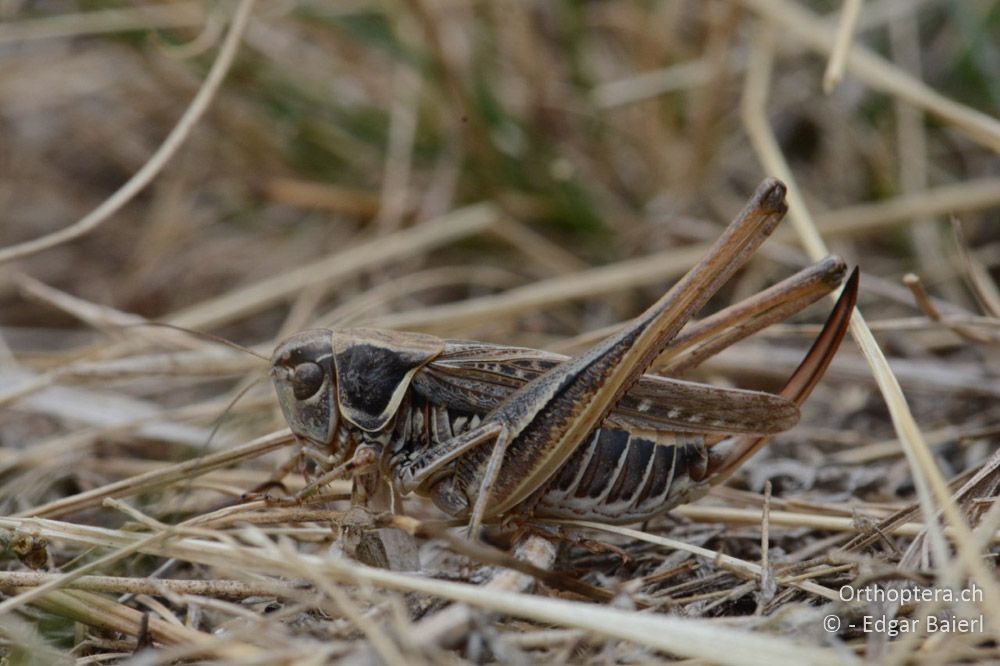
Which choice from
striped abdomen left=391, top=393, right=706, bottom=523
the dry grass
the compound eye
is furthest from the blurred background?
striped abdomen left=391, top=393, right=706, bottom=523

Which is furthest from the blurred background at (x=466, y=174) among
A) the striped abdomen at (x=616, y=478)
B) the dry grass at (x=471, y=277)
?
the striped abdomen at (x=616, y=478)

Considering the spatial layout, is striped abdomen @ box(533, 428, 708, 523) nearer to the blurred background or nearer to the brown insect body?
the brown insect body

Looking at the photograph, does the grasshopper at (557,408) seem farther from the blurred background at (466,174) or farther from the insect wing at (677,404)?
the blurred background at (466,174)

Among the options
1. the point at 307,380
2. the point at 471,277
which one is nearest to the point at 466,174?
the point at 471,277

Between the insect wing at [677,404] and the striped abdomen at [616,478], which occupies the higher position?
the insect wing at [677,404]

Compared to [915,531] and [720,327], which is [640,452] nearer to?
[720,327]
